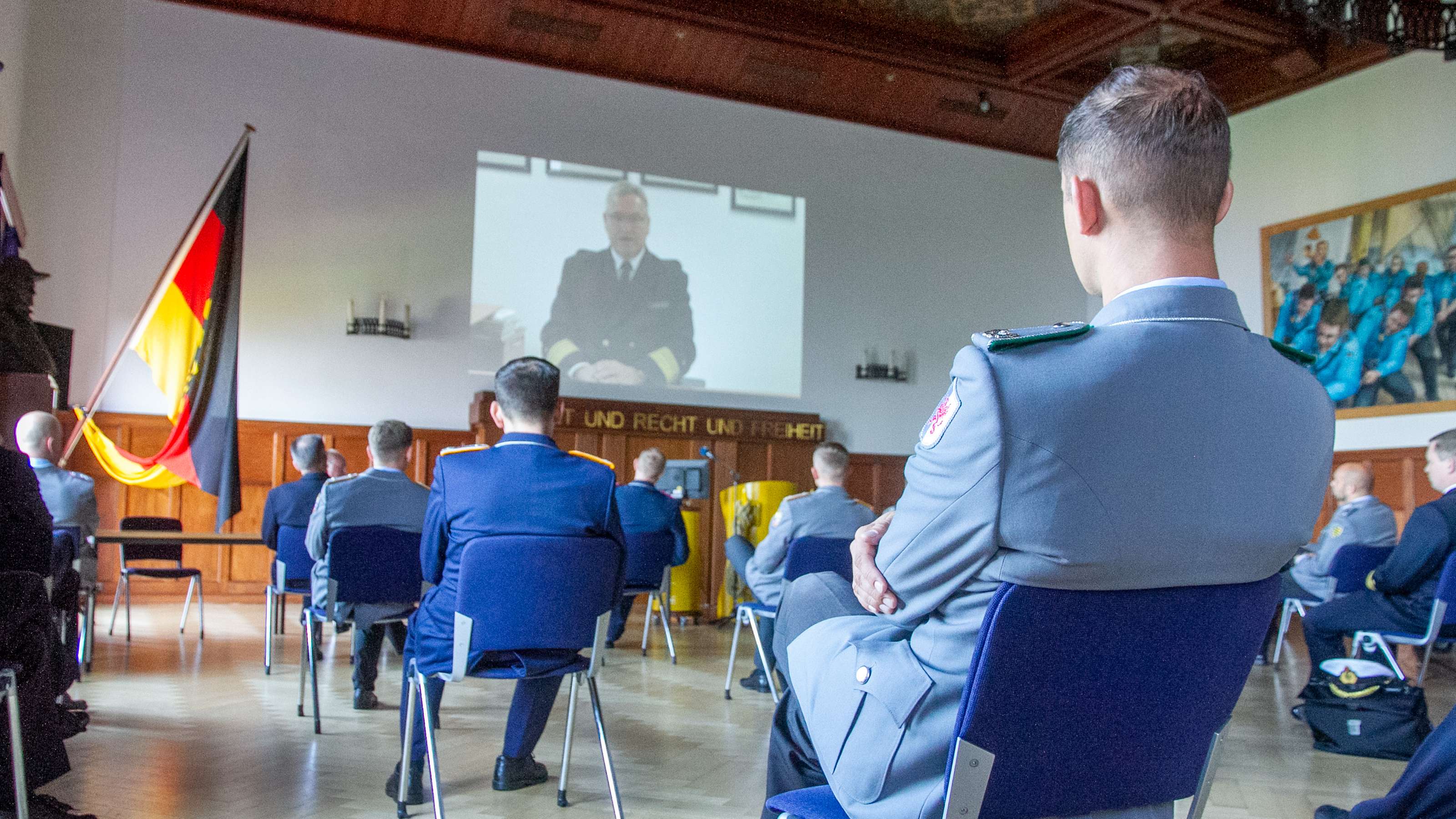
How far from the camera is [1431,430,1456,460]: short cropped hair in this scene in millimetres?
5102

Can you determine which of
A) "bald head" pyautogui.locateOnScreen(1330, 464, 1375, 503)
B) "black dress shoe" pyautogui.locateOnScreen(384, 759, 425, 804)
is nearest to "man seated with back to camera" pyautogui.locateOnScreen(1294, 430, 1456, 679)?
"bald head" pyautogui.locateOnScreen(1330, 464, 1375, 503)

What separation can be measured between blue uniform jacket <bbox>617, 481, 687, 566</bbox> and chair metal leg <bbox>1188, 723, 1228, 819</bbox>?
203 inches

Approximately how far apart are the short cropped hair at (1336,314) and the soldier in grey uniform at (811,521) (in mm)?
6588

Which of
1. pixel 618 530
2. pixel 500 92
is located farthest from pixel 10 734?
pixel 500 92

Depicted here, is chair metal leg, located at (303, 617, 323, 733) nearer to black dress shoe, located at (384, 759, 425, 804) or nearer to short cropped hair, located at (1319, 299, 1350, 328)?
black dress shoe, located at (384, 759, 425, 804)

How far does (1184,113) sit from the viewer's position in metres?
1.10

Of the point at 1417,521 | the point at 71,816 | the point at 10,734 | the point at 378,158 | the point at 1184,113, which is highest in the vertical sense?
the point at 378,158

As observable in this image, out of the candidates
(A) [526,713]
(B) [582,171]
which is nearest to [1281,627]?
(A) [526,713]

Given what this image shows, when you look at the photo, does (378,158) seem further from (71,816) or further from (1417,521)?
(1417,521)

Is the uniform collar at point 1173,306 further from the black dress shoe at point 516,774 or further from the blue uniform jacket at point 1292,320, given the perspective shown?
the blue uniform jacket at point 1292,320

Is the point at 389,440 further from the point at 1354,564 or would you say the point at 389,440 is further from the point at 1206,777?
the point at 1354,564

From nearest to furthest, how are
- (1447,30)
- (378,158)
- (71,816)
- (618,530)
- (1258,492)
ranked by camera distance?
(1258,492) < (71,816) < (618,530) < (1447,30) < (378,158)

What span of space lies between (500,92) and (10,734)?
8471mm

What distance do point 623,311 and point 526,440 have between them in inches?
292
